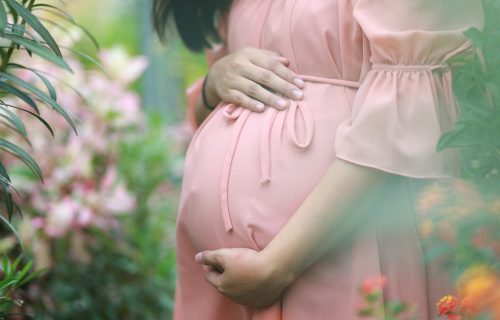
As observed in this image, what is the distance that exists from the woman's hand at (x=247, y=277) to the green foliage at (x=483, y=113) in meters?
0.46

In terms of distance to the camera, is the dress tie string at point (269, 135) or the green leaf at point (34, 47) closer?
the green leaf at point (34, 47)

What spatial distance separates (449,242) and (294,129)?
1.79 feet

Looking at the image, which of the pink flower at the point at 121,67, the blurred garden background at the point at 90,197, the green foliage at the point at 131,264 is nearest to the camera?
the blurred garden background at the point at 90,197

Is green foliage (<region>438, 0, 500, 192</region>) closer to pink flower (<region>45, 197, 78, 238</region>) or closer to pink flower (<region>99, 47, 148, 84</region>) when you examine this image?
pink flower (<region>45, 197, 78, 238</region>)

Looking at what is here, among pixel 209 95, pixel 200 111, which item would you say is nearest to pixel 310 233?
pixel 209 95

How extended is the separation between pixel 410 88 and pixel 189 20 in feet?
3.58

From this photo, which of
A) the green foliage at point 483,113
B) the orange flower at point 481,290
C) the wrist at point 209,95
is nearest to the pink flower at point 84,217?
the wrist at point 209,95

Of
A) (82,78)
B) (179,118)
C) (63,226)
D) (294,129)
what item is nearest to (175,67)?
(179,118)

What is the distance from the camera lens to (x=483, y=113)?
1.46 m

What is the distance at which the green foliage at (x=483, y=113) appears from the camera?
144cm

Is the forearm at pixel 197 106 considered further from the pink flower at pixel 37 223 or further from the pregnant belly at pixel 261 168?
the pink flower at pixel 37 223

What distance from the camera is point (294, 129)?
1.89 metres

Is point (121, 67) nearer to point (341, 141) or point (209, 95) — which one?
point (209, 95)

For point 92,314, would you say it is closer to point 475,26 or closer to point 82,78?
point 82,78
